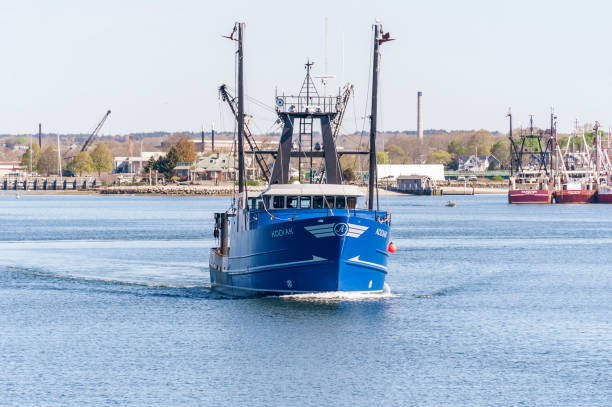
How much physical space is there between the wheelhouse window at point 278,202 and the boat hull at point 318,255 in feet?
4.26

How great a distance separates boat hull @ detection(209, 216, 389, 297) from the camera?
46156 mm

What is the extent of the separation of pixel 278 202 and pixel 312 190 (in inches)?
66.9

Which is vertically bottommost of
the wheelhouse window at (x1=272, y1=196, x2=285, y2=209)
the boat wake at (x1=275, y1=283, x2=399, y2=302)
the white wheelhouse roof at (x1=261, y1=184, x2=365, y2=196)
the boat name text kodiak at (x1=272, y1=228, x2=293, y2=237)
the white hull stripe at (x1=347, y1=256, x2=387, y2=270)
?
the boat wake at (x1=275, y1=283, x2=399, y2=302)

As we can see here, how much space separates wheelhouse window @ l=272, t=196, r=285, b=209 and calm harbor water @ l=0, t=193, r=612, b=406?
14.1 feet

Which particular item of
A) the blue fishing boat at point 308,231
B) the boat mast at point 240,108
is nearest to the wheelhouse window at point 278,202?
the blue fishing boat at point 308,231

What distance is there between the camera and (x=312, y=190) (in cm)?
4819

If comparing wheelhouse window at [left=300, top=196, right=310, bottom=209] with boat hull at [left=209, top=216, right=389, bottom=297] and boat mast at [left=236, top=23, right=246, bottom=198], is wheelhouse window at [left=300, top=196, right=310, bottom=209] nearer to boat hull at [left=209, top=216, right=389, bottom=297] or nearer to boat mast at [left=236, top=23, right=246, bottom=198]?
boat hull at [left=209, top=216, right=389, bottom=297]

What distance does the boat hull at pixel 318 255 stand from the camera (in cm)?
4616

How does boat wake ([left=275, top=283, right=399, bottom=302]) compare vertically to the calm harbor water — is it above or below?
above

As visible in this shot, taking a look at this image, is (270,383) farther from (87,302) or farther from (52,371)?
(87,302)

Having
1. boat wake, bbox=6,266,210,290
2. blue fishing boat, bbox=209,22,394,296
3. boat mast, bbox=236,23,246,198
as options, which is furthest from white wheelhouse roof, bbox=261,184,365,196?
boat wake, bbox=6,266,210,290

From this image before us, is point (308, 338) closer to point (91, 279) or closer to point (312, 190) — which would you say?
point (312, 190)

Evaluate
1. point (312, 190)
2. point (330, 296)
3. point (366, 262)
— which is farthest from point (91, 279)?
point (366, 262)

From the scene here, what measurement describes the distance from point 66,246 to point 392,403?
66.5 meters
